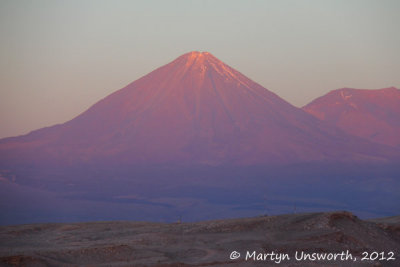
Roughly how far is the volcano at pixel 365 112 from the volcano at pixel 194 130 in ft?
44.1

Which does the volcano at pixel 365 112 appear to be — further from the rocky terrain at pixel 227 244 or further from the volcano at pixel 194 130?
the rocky terrain at pixel 227 244

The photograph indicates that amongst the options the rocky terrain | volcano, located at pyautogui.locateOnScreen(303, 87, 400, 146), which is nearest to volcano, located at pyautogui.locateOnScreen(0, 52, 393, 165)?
volcano, located at pyautogui.locateOnScreen(303, 87, 400, 146)

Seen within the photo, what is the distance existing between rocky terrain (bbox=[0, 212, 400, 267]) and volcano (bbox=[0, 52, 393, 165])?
82944mm

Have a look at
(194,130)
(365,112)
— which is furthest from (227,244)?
(365,112)

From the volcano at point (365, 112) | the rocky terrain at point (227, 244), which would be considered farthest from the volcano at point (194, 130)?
the rocky terrain at point (227, 244)

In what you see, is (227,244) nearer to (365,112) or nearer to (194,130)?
(194,130)

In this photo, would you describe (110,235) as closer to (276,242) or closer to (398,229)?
(276,242)

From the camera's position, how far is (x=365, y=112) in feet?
459

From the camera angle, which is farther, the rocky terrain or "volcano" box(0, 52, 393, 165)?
"volcano" box(0, 52, 393, 165)

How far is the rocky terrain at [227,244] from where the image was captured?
65.1ft

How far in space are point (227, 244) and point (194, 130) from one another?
3567 inches

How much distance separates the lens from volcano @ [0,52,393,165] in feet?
359

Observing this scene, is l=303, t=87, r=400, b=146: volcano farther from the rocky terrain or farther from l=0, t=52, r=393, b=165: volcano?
the rocky terrain

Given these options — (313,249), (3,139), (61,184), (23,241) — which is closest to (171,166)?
(61,184)
